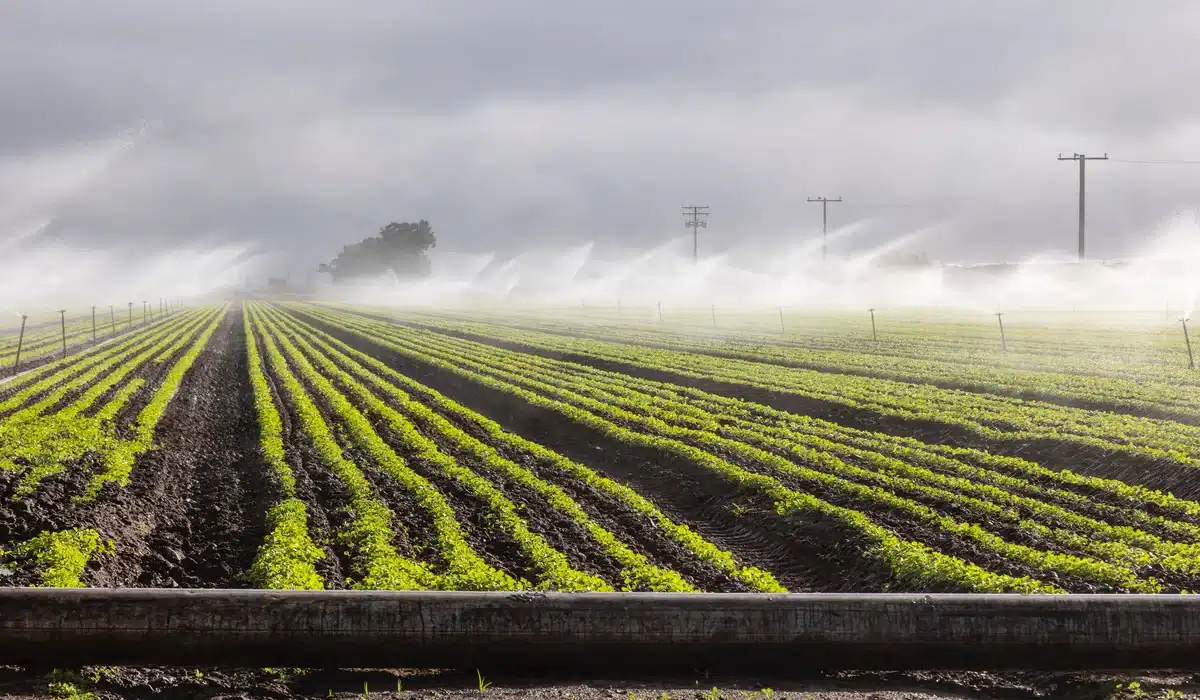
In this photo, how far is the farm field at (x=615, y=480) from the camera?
34.2 feet

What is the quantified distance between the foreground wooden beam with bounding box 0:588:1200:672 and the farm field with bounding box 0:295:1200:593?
7.05ft

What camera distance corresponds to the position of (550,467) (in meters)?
16.6

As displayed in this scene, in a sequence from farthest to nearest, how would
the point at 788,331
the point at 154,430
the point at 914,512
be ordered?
the point at 788,331
the point at 154,430
the point at 914,512

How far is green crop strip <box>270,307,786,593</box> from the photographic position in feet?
35.8

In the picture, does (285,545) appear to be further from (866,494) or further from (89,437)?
(89,437)

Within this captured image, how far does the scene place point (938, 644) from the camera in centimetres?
720

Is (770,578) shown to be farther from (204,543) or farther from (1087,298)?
(1087,298)

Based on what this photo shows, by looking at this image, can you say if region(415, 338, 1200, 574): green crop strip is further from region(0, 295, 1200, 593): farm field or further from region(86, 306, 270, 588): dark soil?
region(86, 306, 270, 588): dark soil

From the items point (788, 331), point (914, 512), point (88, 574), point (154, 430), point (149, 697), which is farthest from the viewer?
point (788, 331)

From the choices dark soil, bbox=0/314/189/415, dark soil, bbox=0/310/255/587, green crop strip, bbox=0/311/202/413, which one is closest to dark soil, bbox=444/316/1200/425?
green crop strip, bbox=0/311/202/413

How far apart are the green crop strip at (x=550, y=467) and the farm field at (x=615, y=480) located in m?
0.07

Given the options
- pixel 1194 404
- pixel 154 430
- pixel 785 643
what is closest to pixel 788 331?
pixel 1194 404

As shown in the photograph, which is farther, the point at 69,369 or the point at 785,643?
the point at 69,369

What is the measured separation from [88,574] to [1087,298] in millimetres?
94095
